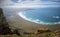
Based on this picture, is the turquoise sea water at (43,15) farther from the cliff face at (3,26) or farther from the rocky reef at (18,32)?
the cliff face at (3,26)

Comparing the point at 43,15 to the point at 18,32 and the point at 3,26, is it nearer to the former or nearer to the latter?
the point at 18,32

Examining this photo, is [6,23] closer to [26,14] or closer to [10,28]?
[10,28]

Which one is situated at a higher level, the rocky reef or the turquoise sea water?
the turquoise sea water

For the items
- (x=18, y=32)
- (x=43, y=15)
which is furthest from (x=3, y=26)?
(x=43, y=15)

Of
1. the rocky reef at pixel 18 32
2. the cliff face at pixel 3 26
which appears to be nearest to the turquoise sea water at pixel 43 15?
the rocky reef at pixel 18 32

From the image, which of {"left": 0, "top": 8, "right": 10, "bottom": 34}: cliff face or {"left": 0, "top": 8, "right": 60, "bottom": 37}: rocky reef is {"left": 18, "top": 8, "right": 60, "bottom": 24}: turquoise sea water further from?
{"left": 0, "top": 8, "right": 10, "bottom": 34}: cliff face

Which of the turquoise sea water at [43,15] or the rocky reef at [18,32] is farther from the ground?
the turquoise sea water at [43,15]

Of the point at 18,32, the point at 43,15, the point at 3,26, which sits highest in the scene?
the point at 43,15

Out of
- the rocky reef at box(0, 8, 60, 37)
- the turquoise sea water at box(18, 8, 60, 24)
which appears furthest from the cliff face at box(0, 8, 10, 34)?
the turquoise sea water at box(18, 8, 60, 24)
